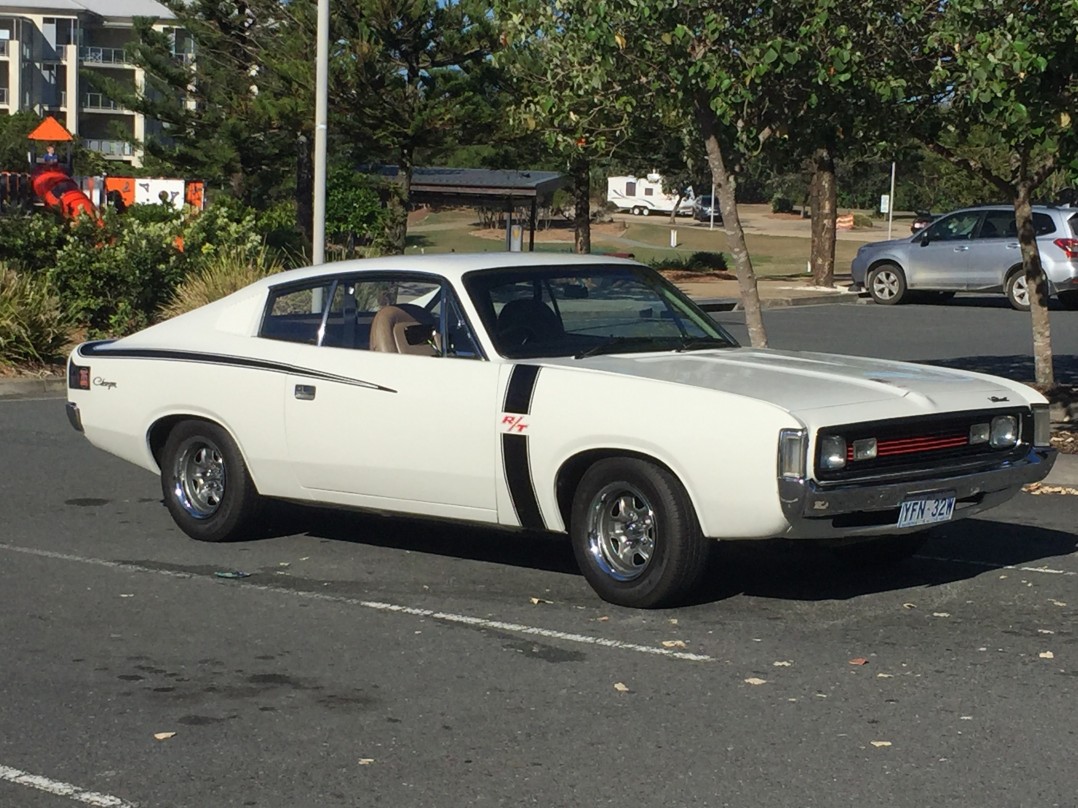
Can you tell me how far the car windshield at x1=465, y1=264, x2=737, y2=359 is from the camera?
26.2 feet

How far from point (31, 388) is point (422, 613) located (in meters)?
10.1

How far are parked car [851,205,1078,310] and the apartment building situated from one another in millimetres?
64807

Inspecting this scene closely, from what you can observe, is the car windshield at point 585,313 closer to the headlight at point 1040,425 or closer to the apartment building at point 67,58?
the headlight at point 1040,425

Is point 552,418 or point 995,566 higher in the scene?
point 552,418

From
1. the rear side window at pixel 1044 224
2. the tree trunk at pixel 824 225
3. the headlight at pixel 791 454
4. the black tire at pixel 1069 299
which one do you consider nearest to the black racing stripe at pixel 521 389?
the headlight at pixel 791 454

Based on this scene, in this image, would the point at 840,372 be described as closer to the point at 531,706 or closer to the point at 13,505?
the point at 531,706

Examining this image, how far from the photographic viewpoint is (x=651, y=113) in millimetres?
13516

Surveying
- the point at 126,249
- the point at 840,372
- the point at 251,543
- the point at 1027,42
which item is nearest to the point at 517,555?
the point at 251,543

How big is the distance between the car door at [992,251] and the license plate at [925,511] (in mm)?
22041

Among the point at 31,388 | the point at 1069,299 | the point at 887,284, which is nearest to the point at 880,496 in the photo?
the point at 31,388

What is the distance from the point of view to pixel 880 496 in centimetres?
696

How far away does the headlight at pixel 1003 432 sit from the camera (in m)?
7.54

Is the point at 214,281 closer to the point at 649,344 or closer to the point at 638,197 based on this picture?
the point at 649,344

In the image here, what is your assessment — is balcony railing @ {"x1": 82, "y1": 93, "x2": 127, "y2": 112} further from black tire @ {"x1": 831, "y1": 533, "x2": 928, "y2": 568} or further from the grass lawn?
black tire @ {"x1": 831, "y1": 533, "x2": 928, "y2": 568}
